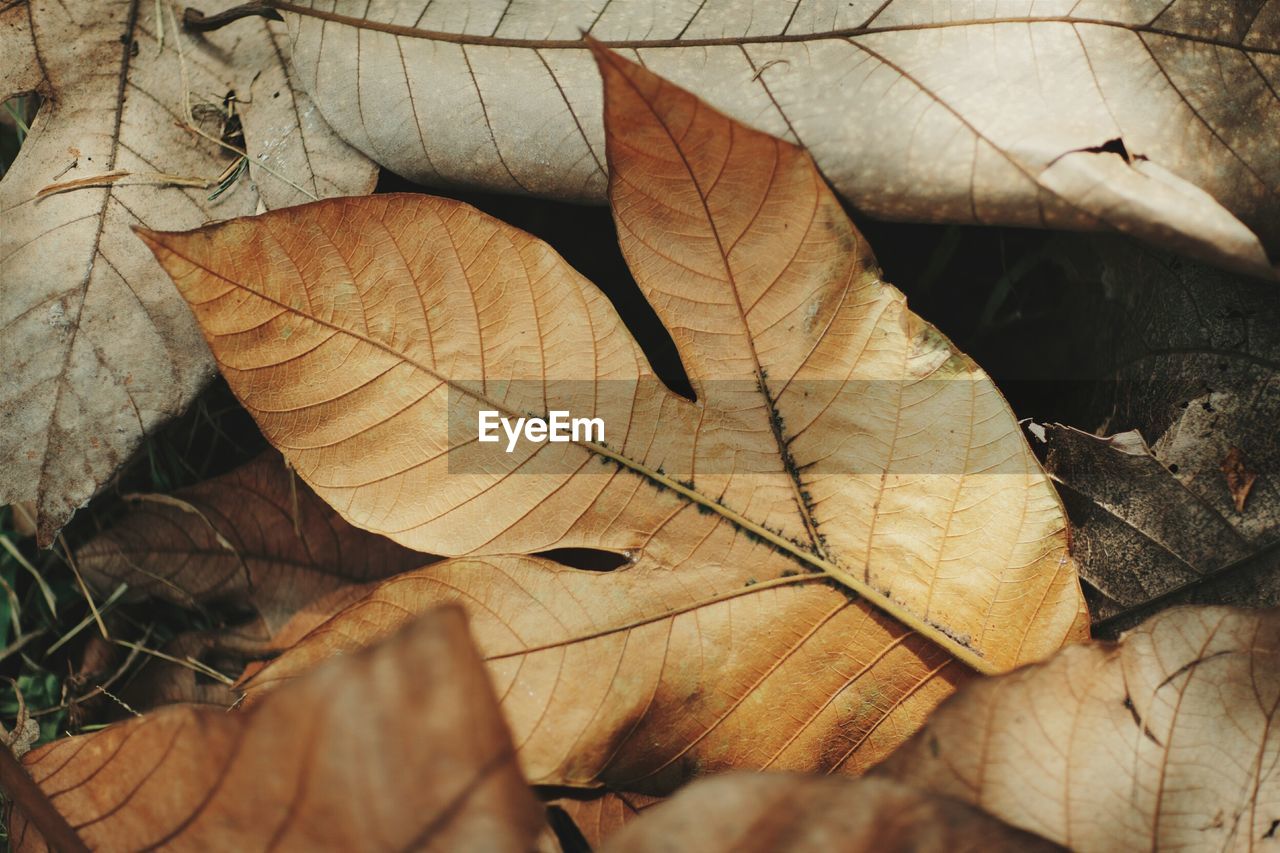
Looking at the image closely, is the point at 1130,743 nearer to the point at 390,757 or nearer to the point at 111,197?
the point at 390,757

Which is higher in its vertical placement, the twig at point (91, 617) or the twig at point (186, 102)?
the twig at point (186, 102)

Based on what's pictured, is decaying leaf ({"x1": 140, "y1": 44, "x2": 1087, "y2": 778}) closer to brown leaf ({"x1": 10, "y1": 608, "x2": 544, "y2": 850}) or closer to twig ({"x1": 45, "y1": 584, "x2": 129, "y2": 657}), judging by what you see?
brown leaf ({"x1": 10, "y1": 608, "x2": 544, "y2": 850})

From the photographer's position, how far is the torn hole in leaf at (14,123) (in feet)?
5.47

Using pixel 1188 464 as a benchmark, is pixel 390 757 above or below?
above

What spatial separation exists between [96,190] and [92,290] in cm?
18

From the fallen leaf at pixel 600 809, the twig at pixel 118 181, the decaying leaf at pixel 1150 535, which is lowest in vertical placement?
the fallen leaf at pixel 600 809

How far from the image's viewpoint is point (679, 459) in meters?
1.28

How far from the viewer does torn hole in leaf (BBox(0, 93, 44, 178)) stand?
1668 mm

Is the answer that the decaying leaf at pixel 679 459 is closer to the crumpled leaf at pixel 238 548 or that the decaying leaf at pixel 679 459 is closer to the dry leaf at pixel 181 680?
the crumpled leaf at pixel 238 548

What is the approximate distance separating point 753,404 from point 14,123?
1556mm

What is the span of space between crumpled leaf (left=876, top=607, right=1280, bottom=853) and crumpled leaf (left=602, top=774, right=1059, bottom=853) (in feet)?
0.54

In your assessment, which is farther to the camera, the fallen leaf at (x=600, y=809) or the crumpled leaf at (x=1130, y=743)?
the fallen leaf at (x=600, y=809)

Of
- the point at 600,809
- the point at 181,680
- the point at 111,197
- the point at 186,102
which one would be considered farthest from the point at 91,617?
the point at 600,809

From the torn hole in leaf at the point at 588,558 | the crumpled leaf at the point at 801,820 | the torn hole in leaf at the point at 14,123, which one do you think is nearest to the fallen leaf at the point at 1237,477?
the crumpled leaf at the point at 801,820
